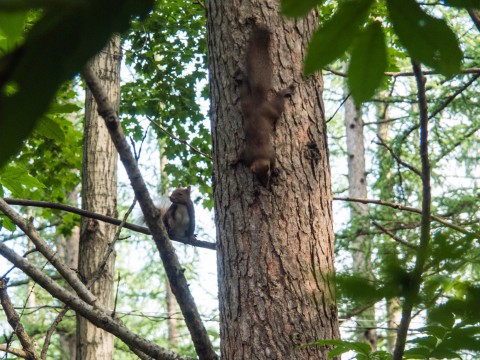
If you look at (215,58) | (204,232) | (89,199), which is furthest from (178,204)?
(204,232)

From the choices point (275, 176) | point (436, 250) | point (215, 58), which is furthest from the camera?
point (215, 58)

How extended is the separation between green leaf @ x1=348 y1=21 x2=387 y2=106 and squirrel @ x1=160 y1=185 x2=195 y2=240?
196 inches

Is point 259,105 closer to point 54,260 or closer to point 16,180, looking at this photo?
point 54,260

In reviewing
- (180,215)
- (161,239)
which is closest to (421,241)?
(161,239)

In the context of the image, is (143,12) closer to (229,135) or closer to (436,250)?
(436,250)

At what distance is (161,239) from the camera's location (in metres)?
1.87

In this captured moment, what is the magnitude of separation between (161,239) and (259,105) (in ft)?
1.63

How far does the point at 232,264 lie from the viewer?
2010 millimetres

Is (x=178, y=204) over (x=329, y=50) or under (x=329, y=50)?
over

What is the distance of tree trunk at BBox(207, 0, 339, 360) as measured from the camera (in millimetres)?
1919

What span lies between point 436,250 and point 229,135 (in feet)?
5.49

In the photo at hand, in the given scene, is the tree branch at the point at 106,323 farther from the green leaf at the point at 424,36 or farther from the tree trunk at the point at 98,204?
the tree trunk at the point at 98,204

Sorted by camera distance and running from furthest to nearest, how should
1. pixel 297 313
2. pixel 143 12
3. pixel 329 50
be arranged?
pixel 297 313, pixel 329 50, pixel 143 12

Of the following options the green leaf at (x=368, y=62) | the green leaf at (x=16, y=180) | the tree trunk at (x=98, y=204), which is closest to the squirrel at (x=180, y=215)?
the tree trunk at (x=98, y=204)
